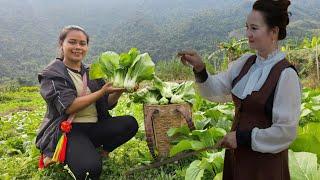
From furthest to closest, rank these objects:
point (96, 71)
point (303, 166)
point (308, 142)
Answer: point (96, 71)
point (308, 142)
point (303, 166)

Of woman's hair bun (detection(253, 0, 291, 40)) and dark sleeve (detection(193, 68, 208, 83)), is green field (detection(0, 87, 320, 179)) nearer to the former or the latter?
dark sleeve (detection(193, 68, 208, 83))

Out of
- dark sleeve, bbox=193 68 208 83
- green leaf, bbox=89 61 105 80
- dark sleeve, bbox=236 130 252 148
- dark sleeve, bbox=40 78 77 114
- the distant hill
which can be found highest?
dark sleeve, bbox=193 68 208 83

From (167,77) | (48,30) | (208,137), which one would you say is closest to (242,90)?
(208,137)

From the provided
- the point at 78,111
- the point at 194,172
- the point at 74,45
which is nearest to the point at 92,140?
the point at 78,111

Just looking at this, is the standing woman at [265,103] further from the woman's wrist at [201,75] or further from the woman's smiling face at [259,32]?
the woman's wrist at [201,75]

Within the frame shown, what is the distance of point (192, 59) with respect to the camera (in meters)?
2.63

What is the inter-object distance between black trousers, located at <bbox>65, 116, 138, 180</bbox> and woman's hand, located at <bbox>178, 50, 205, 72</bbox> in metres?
1.44

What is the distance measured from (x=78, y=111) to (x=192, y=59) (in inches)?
63.8

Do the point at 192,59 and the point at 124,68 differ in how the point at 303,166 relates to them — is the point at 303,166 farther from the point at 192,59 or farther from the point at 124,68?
the point at 124,68

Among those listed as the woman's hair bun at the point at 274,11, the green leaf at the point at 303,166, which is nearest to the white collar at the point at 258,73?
the woman's hair bun at the point at 274,11

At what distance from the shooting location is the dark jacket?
3.82 m

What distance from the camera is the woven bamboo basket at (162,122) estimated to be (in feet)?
13.7

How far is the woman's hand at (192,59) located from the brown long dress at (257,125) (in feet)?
0.75

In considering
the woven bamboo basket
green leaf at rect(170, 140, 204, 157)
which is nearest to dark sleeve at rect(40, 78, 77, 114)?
the woven bamboo basket
